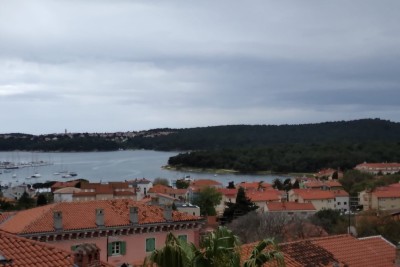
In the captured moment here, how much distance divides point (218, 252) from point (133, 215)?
1702 centimetres

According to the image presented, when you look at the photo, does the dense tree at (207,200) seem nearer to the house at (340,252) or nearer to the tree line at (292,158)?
the house at (340,252)

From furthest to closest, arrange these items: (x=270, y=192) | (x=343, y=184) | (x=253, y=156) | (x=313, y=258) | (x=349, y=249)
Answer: (x=253, y=156), (x=343, y=184), (x=270, y=192), (x=349, y=249), (x=313, y=258)

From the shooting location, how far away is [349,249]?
1656 cm

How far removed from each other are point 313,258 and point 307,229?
15625 millimetres

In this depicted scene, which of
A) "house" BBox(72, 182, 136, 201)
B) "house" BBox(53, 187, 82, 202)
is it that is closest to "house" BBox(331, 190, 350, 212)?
"house" BBox(72, 182, 136, 201)

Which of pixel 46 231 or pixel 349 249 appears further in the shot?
pixel 46 231

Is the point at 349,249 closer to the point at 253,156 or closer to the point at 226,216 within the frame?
the point at 226,216

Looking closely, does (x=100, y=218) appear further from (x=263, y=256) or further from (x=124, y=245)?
(x=263, y=256)

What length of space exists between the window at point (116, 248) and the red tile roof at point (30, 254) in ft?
47.1

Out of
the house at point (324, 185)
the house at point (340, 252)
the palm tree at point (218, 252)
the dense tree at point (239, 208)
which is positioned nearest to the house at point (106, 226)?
the house at point (340, 252)

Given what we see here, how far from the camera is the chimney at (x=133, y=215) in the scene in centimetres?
2273

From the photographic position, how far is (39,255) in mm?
7438

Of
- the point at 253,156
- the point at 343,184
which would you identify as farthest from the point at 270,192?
the point at 253,156

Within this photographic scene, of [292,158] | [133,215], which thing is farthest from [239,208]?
[292,158]
